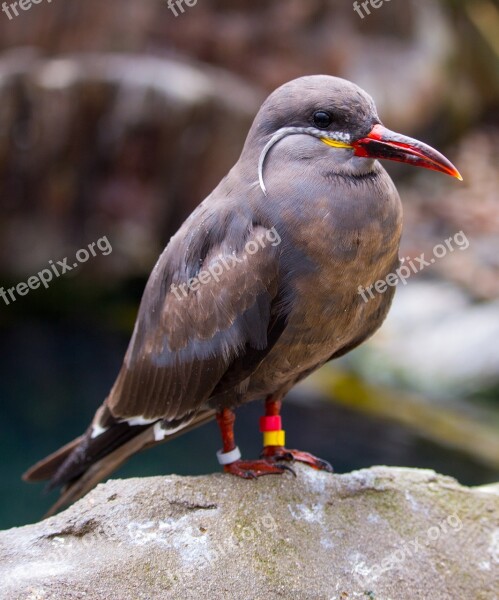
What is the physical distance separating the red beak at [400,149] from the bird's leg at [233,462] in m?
1.11

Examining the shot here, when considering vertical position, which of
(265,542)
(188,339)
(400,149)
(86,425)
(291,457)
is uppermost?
(400,149)

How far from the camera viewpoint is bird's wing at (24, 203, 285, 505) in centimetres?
270

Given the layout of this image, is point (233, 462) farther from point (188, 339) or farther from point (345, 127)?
point (345, 127)

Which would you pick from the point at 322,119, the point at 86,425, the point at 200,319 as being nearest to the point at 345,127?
the point at 322,119

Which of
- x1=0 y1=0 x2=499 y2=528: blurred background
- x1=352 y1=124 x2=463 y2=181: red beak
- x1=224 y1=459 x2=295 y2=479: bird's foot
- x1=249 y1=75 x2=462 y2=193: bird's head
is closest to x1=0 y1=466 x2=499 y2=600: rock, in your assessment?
x1=224 y1=459 x2=295 y2=479: bird's foot

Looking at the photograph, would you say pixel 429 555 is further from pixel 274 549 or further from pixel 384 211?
pixel 384 211

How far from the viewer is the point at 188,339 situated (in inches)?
114

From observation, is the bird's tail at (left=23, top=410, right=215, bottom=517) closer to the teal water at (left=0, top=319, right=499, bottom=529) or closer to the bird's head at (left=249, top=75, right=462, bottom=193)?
the bird's head at (left=249, top=75, right=462, bottom=193)

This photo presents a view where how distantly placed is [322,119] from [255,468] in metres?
1.32

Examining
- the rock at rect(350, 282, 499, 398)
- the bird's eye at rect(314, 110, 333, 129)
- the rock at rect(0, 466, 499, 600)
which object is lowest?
the rock at rect(350, 282, 499, 398)

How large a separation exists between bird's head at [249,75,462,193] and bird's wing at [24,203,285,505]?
250 mm

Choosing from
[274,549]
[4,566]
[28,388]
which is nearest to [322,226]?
[274,549]

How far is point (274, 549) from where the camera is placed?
2828 mm

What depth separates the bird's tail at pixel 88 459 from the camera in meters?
3.22
